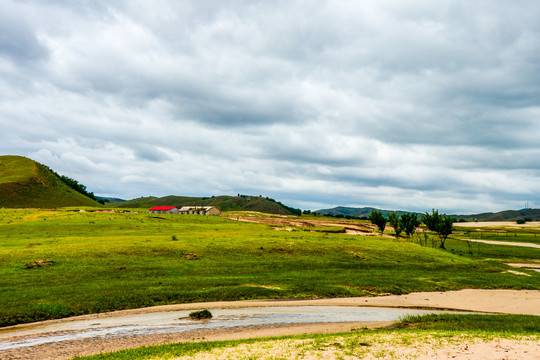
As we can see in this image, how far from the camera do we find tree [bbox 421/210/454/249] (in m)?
85.3

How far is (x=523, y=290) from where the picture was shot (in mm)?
37531

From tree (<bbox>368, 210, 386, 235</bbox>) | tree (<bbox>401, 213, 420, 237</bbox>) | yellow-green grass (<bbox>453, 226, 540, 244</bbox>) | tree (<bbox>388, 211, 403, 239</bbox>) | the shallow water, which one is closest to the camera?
the shallow water

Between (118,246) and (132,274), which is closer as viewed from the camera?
(132,274)

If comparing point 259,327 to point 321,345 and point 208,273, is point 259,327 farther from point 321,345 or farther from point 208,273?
point 208,273

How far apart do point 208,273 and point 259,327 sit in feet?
56.5

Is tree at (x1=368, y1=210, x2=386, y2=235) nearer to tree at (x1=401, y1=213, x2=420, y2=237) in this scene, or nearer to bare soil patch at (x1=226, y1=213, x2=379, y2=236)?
bare soil patch at (x1=226, y1=213, x2=379, y2=236)

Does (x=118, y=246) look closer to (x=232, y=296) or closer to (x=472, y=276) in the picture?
(x=232, y=296)

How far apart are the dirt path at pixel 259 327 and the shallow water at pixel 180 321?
0.47m

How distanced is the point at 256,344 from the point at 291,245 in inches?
1512

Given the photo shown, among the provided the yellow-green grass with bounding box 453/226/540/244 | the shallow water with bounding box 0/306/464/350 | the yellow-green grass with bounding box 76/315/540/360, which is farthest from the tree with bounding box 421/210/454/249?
the yellow-green grass with bounding box 76/315/540/360

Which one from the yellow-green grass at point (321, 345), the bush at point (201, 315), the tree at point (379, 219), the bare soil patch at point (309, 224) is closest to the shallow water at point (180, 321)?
the bush at point (201, 315)

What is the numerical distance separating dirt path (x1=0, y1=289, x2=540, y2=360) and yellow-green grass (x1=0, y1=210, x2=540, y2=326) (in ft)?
5.09

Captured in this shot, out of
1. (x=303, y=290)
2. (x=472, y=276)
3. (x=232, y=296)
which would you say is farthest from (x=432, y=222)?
(x=232, y=296)

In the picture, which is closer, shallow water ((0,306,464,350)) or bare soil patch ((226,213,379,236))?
shallow water ((0,306,464,350))
